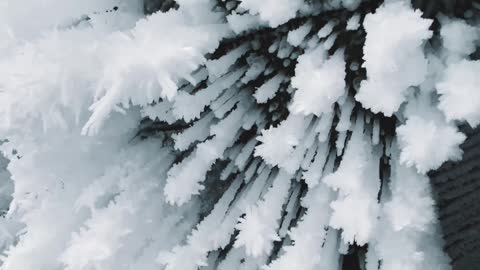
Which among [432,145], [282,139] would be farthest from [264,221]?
[432,145]

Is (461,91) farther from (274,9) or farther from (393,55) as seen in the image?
(274,9)

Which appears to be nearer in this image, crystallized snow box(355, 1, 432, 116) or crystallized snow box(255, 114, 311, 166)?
crystallized snow box(355, 1, 432, 116)

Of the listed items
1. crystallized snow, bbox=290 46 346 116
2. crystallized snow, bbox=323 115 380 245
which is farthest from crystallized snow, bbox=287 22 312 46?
crystallized snow, bbox=323 115 380 245

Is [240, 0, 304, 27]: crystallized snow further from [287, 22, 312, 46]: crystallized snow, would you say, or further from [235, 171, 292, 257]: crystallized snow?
[235, 171, 292, 257]: crystallized snow

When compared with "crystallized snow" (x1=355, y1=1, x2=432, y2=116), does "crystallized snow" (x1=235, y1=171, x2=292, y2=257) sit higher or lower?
lower

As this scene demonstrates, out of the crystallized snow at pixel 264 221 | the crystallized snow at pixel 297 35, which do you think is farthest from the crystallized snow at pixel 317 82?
the crystallized snow at pixel 264 221

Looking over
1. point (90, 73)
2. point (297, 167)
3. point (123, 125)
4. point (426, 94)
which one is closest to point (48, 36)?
point (90, 73)
